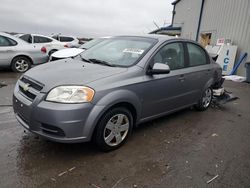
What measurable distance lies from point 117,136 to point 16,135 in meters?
1.57

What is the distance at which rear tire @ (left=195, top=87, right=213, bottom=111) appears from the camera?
505 cm

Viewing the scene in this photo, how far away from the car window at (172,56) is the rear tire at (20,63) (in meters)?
6.31

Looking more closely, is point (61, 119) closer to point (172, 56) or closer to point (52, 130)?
point (52, 130)

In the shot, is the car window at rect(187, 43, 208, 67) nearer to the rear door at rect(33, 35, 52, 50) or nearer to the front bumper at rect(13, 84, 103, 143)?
the front bumper at rect(13, 84, 103, 143)

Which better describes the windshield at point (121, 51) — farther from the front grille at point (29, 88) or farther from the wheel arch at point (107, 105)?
the front grille at point (29, 88)

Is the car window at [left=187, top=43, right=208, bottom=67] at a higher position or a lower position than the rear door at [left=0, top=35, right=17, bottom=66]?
higher

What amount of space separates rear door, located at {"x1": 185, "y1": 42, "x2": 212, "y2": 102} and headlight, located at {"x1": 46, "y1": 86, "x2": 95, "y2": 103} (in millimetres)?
2186

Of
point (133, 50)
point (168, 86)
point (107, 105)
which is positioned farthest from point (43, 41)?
point (107, 105)

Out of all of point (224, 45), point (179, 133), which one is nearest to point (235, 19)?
point (224, 45)

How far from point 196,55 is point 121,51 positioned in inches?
70.2

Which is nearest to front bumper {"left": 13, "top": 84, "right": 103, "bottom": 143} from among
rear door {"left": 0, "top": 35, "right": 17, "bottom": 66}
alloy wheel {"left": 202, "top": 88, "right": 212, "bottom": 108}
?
alloy wheel {"left": 202, "top": 88, "right": 212, "bottom": 108}

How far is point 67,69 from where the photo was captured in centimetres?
324

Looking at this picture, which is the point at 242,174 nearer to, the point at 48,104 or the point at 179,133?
the point at 179,133

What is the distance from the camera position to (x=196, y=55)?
15.4ft
